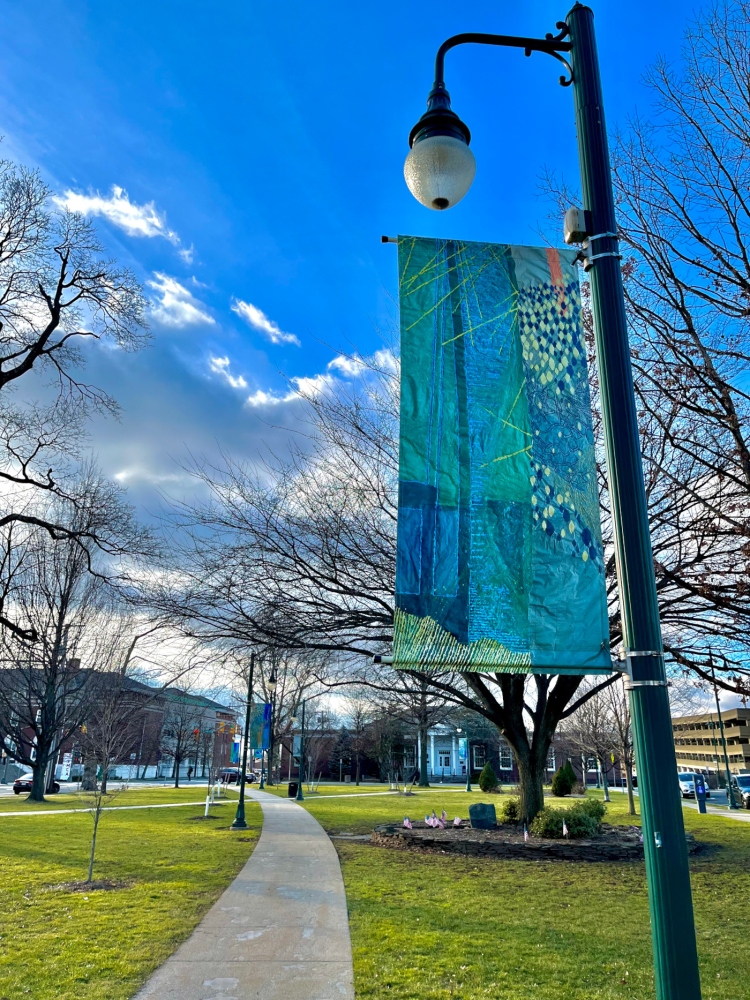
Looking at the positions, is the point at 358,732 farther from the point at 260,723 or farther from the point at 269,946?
the point at 269,946

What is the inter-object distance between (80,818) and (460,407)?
81.8 feet

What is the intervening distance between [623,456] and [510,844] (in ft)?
45.0

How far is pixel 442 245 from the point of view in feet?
16.1

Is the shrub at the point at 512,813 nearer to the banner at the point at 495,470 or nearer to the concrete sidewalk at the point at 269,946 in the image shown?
the concrete sidewalk at the point at 269,946

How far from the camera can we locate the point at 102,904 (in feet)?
29.3

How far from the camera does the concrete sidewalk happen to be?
5496mm

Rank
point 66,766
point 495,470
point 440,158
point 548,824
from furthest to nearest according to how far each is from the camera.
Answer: point 66,766
point 548,824
point 495,470
point 440,158

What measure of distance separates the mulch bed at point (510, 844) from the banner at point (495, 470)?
11903 mm

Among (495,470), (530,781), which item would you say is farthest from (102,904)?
(530,781)

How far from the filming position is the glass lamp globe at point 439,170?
379cm

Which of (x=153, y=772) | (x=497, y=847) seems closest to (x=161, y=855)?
(x=497, y=847)

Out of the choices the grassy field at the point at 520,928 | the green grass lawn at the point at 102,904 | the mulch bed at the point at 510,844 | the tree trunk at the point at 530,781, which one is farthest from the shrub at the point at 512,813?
the green grass lawn at the point at 102,904

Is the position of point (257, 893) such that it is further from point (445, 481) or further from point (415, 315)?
point (415, 315)

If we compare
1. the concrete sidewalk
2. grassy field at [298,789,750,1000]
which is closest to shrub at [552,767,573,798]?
grassy field at [298,789,750,1000]
